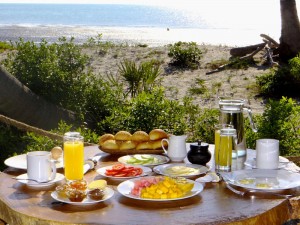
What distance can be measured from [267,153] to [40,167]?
1.19 m

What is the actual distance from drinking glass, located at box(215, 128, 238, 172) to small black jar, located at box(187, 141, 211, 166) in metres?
0.17

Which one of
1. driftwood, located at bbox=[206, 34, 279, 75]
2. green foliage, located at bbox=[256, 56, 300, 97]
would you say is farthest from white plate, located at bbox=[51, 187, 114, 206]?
driftwood, located at bbox=[206, 34, 279, 75]

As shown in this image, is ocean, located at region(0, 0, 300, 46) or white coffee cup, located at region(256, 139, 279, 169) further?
ocean, located at region(0, 0, 300, 46)

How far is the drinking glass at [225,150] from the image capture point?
3164 mm

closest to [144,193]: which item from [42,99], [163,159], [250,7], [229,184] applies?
[229,184]

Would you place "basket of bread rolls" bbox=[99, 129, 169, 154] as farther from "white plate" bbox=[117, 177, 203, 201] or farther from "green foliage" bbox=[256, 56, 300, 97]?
"green foliage" bbox=[256, 56, 300, 97]

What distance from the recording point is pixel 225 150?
3.18 m

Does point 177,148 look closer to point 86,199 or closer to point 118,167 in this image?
point 118,167

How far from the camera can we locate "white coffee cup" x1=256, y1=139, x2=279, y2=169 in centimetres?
329

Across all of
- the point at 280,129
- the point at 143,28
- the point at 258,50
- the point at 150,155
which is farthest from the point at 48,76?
the point at 143,28

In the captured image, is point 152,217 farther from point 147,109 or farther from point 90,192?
point 147,109

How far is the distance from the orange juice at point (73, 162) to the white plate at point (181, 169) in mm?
410

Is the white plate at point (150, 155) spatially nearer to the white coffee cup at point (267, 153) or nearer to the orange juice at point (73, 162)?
the orange juice at point (73, 162)

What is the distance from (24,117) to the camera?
21.3 ft
